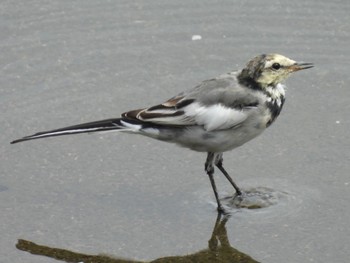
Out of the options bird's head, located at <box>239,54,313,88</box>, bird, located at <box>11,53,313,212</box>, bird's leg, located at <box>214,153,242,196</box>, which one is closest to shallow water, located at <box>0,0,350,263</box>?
bird's leg, located at <box>214,153,242,196</box>

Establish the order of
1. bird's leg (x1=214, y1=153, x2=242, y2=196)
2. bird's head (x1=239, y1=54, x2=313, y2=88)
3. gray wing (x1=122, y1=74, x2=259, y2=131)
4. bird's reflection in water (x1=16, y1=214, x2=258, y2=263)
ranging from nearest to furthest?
bird's reflection in water (x1=16, y1=214, x2=258, y2=263) < gray wing (x1=122, y1=74, x2=259, y2=131) < bird's head (x1=239, y1=54, x2=313, y2=88) < bird's leg (x1=214, y1=153, x2=242, y2=196)

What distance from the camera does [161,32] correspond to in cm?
1040

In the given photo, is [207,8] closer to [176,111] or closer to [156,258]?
[176,111]

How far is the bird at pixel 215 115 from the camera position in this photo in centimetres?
767

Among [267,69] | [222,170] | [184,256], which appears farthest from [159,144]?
[184,256]

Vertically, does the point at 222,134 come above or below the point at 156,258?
above

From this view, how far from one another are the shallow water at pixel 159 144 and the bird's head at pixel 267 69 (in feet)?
2.68

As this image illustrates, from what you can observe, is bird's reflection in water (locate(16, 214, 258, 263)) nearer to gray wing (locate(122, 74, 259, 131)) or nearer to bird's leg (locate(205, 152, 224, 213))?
bird's leg (locate(205, 152, 224, 213))

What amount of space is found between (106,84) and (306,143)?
212 cm

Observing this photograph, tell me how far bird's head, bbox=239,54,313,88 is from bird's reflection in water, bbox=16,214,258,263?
1.28 m

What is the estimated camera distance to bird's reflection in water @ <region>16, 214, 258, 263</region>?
7.22 meters

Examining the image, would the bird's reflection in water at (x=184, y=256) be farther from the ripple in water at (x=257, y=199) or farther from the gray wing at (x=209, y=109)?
the gray wing at (x=209, y=109)

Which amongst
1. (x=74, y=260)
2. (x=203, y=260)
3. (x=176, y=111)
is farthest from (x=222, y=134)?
Answer: (x=74, y=260)

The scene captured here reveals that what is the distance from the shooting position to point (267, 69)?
25.7ft
